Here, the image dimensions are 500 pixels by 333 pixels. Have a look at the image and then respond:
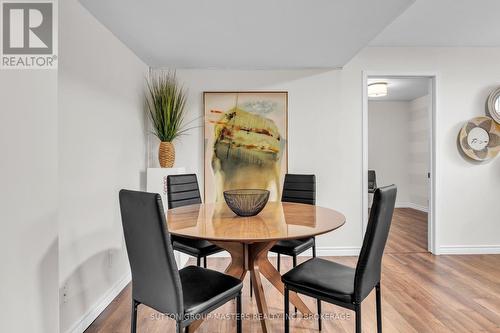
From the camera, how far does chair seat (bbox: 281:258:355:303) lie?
1524mm

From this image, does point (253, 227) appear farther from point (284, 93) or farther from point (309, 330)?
point (284, 93)

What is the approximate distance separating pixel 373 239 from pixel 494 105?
337cm

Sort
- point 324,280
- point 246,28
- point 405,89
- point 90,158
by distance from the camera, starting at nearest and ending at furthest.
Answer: point 324,280 → point 90,158 → point 246,28 → point 405,89

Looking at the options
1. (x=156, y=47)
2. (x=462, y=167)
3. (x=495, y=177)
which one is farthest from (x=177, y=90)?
(x=495, y=177)

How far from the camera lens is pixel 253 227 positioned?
5.55 ft

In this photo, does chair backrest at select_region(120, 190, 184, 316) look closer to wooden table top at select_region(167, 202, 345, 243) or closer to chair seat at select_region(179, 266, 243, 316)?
chair seat at select_region(179, 266, 243, 316)

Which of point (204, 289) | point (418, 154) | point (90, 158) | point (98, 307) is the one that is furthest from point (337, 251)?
point (418, 154)

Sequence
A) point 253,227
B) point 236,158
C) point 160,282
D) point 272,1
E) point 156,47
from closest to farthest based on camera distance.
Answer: point 160,282, point 253,227, point 272,1, point 156,47, point 236,158

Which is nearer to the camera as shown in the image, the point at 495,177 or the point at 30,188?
the point at 30,188

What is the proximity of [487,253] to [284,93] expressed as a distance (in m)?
3.16

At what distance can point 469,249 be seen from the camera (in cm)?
366

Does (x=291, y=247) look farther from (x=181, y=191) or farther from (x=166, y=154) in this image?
(x=166, y=154)

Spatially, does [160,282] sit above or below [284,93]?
below

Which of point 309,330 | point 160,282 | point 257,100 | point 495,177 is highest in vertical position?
point 257,100
